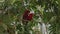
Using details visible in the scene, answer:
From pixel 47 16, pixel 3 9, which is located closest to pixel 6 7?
pixel 3 9

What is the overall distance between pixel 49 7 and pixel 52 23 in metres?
0.10

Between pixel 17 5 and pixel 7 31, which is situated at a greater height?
pixel 17 5

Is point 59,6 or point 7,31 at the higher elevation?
point 59,6

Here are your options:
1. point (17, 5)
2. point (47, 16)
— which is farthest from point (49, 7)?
point (17, 5)

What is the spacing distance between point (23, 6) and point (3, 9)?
0.41 feet

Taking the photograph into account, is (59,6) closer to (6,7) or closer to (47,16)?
(47,16)

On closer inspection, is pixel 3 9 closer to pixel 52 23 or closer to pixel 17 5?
pixel 17 5

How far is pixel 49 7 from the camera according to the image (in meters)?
0.99

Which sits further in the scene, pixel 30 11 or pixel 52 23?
pixel 30 11

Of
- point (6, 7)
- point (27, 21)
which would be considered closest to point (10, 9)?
point (6, 7)

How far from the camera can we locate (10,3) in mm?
950

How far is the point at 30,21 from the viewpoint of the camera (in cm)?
101

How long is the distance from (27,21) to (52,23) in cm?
16

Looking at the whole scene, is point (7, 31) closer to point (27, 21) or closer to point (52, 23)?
point (27, 21)
